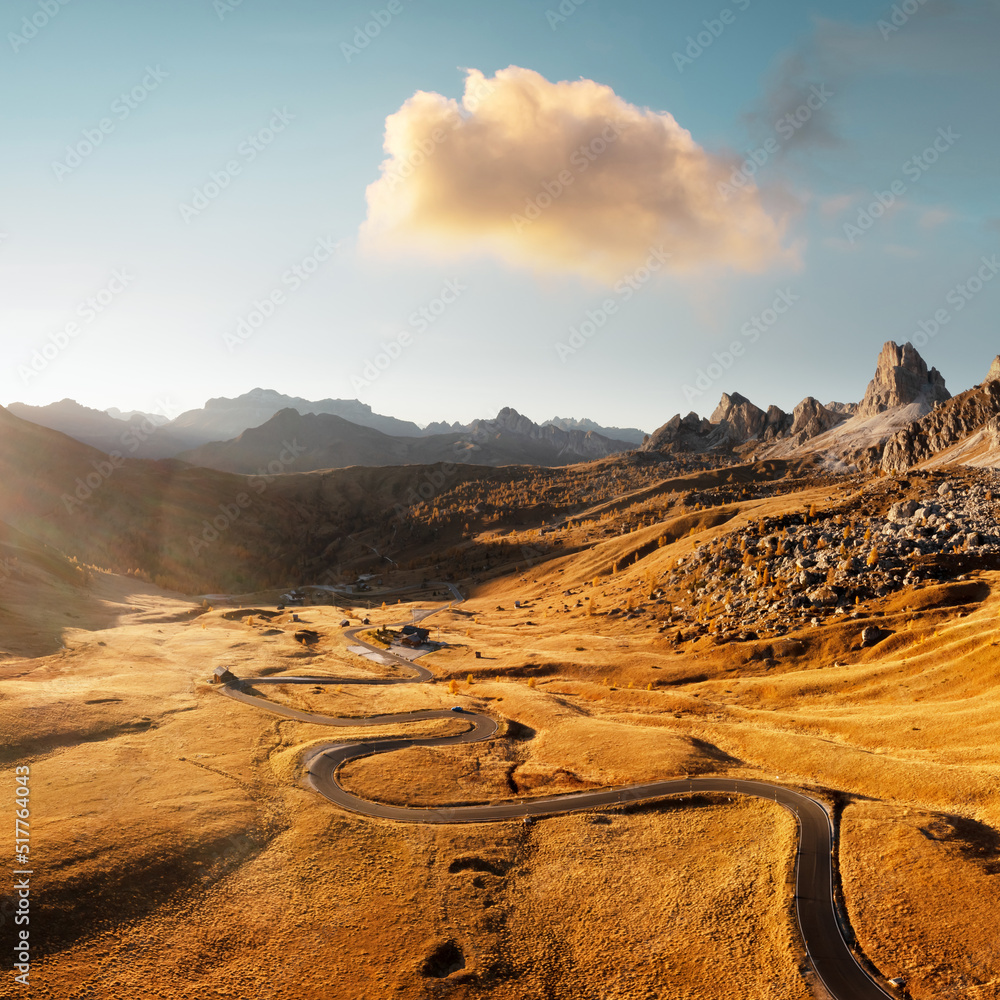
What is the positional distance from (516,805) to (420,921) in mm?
15891

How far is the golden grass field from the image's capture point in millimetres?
31219

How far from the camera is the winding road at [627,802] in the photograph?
3152 centimetres

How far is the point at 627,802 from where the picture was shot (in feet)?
159

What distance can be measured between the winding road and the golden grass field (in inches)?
49.7

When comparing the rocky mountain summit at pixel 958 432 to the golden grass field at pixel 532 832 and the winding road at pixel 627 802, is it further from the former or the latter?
the winding road at pixel 627 802

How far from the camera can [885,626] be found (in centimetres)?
7456

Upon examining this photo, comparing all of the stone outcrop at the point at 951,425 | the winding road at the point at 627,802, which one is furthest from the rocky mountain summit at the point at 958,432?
the winding road at the point at 627,802

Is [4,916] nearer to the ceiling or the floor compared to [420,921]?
nearer to the ceiling

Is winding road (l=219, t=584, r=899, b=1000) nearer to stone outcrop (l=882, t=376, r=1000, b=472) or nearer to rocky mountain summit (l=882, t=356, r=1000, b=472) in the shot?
rocky mountain summit (l=882, t=356, r=1000, b=472)

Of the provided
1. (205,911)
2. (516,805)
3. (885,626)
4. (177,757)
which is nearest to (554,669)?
(516,805)

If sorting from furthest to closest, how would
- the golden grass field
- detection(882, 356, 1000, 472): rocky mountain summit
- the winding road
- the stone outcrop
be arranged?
the stone outcrop, detection(882, 356, 1000, 472): rocky mountain summit, the winding road, the golden grass field

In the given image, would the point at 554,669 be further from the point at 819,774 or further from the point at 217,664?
the point at 217,664

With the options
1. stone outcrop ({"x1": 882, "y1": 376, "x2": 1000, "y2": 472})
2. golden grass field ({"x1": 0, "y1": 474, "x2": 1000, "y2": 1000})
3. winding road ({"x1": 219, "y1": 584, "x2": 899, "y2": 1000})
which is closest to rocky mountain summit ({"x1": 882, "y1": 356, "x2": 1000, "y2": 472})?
stone outcrop ({"x1": 882, "y1": 376, "x2": 1000, "y2": 472})

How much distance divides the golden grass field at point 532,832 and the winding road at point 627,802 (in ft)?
4.14
